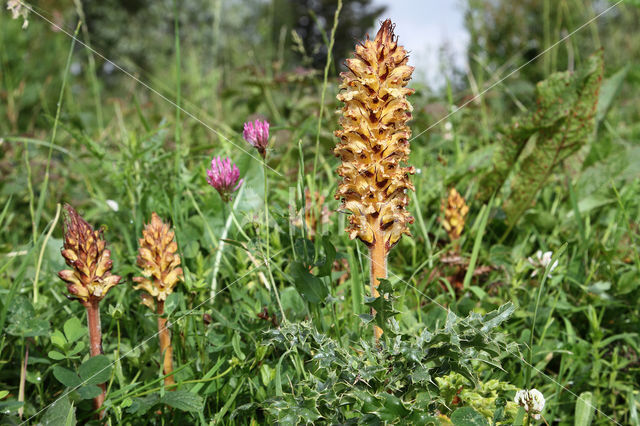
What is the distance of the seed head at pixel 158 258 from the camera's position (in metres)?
1.17

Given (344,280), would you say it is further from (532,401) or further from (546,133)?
(546,133)

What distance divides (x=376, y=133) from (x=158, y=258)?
1.81 feet

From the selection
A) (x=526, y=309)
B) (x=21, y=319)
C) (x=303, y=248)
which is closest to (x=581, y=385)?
(x=526, y=309)

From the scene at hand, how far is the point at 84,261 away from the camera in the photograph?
1.05 meters

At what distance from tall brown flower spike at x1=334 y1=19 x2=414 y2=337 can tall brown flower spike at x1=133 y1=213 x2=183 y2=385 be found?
0.42 m

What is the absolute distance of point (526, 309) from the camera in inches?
61.2

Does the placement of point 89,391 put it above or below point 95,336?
below

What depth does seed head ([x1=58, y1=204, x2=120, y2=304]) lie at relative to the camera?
3.39 feet

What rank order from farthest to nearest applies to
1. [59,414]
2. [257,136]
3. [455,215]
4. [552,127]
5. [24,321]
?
[552,127] → [455,215] → [24,321] → [257,136] → [59,414]

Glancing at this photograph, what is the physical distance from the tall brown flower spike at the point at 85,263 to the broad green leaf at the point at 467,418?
693mm

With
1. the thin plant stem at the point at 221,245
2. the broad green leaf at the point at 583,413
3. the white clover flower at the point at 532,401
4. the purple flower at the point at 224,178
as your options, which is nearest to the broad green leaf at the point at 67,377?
the thin plant stem at the point at 221,245

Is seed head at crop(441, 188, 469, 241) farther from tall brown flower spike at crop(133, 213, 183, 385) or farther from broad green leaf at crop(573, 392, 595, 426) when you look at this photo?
tall brown flower spike at crop(133, 213, 183, 385)

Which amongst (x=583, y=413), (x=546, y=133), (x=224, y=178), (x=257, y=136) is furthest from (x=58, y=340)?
(x=546, y=133)

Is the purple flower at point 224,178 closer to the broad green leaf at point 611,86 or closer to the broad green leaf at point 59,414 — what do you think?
the broad green leaf at point 59,414
